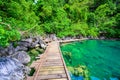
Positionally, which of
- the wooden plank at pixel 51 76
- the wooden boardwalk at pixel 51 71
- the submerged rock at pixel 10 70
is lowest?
the wooden plank at pixel 51 76

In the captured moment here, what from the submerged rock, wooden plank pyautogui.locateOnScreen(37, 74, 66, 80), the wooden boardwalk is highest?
the submerged rock

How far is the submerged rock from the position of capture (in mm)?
6848

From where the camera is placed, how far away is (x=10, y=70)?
7281 mm

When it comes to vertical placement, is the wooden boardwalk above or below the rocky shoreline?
below

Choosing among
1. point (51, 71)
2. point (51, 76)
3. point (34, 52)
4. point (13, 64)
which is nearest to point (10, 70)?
point (13, 64)

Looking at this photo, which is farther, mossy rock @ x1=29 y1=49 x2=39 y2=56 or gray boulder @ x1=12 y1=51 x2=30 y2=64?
mossy rock @ x1=29 y1=49 x2=39 y2=56

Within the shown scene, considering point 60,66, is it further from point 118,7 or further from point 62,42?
point 118,7

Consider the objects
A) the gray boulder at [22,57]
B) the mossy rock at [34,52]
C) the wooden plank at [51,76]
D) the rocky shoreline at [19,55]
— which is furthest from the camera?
the mossy rock at [34,52]

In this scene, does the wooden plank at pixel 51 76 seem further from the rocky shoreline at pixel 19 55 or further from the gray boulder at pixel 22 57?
the gray boulder at pixel 22 57

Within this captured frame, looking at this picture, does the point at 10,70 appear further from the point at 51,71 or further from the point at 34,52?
the point at 34,52

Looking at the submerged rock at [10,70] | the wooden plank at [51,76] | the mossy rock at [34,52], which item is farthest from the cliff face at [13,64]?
the wooden plank at [51,76]

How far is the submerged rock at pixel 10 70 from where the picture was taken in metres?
6.85

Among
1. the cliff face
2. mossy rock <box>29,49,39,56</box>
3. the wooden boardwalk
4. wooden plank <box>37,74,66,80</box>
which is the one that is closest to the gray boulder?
the cliff face

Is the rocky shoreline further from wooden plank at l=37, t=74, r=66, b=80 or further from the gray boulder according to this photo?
wooden plank at l=37, t=74, r=66, b=80
